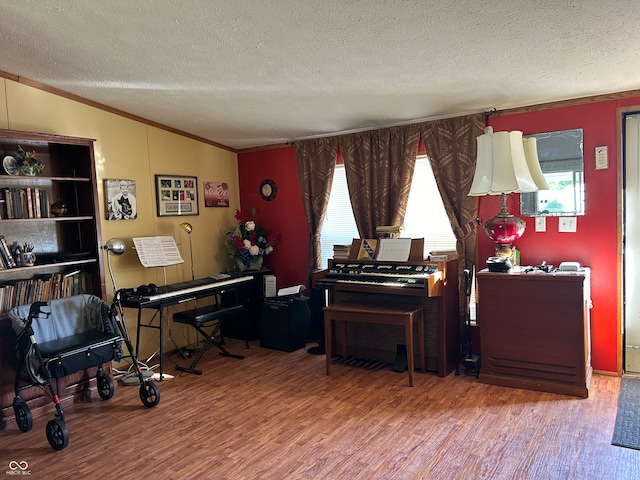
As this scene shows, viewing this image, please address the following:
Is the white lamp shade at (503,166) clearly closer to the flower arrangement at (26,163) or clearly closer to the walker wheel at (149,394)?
the walker wheel at (149,394)

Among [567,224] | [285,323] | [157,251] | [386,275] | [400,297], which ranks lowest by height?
[285,323]

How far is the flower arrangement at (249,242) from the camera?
5.05 meters

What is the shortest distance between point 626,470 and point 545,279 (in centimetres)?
128

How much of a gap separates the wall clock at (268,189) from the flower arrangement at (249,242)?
220 mm

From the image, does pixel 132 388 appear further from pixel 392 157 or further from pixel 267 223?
pixel 392 157

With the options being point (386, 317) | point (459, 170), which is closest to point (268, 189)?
point (459, 170)

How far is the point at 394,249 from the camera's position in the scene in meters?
4.02

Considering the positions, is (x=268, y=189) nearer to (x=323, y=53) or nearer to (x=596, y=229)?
(x=323, y=53)

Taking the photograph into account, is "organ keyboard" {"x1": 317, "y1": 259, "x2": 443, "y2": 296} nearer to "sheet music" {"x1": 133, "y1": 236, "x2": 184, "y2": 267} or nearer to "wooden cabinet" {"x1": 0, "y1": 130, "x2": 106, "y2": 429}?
"sheet music" {"x1": 133, "y1": 236, "x2": 184, "y2": 267}

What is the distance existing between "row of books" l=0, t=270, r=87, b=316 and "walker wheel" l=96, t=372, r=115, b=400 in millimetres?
684

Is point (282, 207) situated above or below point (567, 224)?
above

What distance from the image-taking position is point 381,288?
12.5 ft

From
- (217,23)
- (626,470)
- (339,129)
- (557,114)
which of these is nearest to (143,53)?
(217,23)

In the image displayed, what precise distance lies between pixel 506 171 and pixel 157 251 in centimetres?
301
